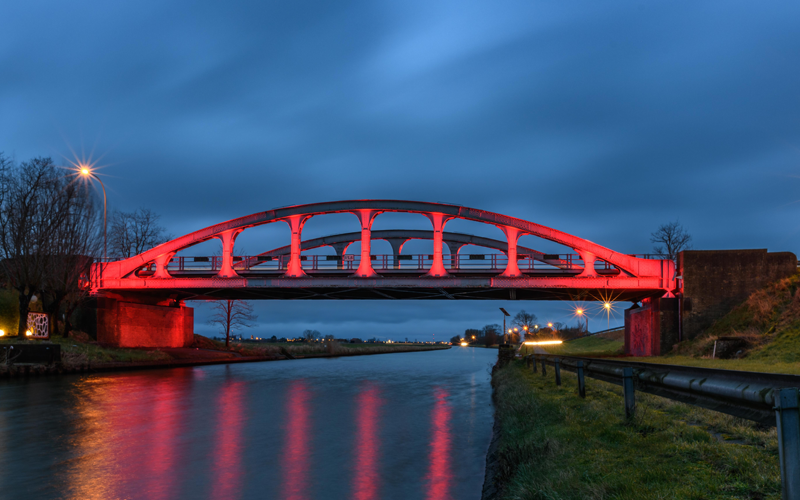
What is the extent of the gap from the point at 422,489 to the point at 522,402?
599 centimetres

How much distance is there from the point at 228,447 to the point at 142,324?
39.8 metres

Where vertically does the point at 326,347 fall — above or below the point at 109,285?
below

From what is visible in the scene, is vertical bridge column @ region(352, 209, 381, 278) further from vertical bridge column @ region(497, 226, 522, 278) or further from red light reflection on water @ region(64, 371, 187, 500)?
red light reflection on water @ region(64, 371, 187, 500)

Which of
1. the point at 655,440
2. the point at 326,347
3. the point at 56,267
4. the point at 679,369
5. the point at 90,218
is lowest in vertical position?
the point at 326,347

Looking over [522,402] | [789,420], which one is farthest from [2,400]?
[789,420]

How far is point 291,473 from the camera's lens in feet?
32.2

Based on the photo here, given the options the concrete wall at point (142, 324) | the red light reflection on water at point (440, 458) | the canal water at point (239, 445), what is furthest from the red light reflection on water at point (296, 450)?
the concrete wall at point (142, 324)

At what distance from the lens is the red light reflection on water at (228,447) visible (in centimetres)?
886

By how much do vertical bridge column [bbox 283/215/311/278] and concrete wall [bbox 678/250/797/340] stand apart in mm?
26511

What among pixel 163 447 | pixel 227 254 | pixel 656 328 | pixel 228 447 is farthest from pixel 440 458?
pixel 227 254

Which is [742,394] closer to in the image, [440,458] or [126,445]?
[440,458]

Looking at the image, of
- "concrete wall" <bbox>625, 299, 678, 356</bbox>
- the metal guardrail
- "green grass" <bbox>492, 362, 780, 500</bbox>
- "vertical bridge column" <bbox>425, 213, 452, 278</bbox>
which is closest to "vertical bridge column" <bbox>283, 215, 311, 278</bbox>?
"vertical bridge column" <bbox>425, 213, 452, 278</bbox>

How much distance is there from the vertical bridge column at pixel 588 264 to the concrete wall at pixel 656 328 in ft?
14.8

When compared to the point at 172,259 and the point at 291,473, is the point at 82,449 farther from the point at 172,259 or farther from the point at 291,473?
the point at 172,259
